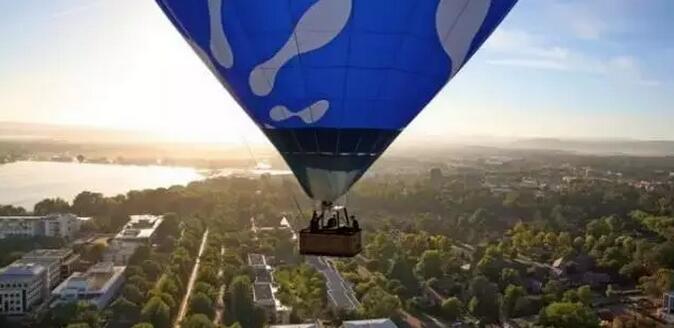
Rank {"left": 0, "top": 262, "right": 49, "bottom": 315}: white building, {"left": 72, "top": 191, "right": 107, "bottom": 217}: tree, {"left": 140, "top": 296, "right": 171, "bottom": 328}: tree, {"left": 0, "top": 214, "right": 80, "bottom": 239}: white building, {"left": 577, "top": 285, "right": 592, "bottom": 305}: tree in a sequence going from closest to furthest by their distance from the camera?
1. {"left": 140, "top": 296, "right": 171, "bottom": 328}: tree
2. {"left": 577, "top": 285, "right": 592, "bottom": 305}: tree
3. {"left": 0, "top": 262, "right": 49, "bottom": 315}: white building
4. {"left": 0, "top": 214, "right": 80, "bottom": 239}: white building
5. {"left": 72, "top": 191, "right": 107, "bottom": 217}: tree

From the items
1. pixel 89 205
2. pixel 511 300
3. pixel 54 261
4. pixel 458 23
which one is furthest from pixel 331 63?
pixel 89 205

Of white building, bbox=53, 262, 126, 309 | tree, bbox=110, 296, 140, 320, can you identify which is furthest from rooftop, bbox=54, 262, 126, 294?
tree, bbox=110, 296, 140, 320

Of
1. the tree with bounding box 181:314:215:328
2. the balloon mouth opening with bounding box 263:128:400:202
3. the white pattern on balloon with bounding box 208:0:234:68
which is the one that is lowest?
the tree with bounding box 181:314:215:328

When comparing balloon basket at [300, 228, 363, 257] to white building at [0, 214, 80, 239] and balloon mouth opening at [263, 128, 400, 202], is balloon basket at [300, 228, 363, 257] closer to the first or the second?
balloon mouth opening at [263, 128, 400, 202]

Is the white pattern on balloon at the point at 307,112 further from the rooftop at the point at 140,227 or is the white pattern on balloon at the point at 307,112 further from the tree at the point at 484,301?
the rooftop at the point at 140,227

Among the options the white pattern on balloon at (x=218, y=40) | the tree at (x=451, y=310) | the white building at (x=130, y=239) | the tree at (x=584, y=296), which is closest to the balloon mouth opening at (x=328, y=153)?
the white pattern on balloon at (x=218, y=40)

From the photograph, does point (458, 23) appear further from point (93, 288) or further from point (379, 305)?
point (93, 288)

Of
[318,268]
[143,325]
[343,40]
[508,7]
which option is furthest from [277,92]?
[318,268]

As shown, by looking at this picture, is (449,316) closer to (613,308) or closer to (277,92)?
(613,308)
